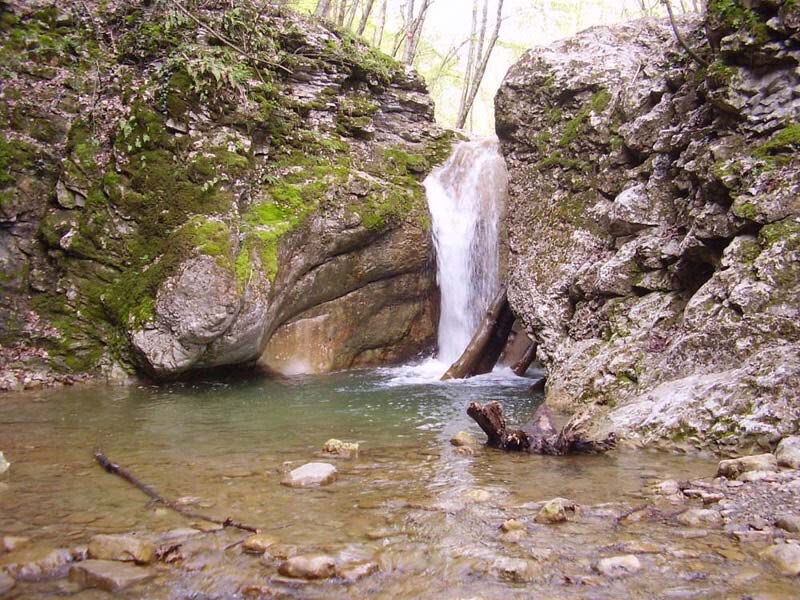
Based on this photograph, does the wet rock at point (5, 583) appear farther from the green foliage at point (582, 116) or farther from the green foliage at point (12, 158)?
the green foliage at point (582, 116)

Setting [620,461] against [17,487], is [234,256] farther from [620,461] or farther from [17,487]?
[620,461]

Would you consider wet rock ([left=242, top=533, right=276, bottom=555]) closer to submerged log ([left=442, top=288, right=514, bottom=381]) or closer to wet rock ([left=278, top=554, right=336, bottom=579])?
wet rock ([left=278, top=554, right=336, bottom=579])

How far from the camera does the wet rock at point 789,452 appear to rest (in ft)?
12.0

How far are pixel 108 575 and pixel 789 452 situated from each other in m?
4.13

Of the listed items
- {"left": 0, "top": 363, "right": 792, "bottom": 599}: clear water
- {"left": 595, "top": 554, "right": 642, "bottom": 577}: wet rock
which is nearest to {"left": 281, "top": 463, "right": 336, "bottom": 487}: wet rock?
{"left": 0, "top": 363, "right": 792, "bottom": 599}: clear water

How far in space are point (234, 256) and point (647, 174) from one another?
20.7 feet

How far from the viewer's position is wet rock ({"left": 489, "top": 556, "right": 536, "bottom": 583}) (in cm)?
249

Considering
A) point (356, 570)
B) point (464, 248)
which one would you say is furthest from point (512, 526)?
point (464, 248)

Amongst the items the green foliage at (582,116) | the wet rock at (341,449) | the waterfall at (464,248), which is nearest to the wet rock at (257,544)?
the wet rock at (341,449)

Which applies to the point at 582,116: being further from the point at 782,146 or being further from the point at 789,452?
the point at 789,452

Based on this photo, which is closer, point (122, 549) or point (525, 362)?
point (122, 549)

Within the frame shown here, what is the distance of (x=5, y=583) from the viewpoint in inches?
96.2

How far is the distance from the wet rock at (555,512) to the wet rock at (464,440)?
1.83m

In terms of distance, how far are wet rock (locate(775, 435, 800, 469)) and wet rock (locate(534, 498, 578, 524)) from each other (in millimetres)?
1550
